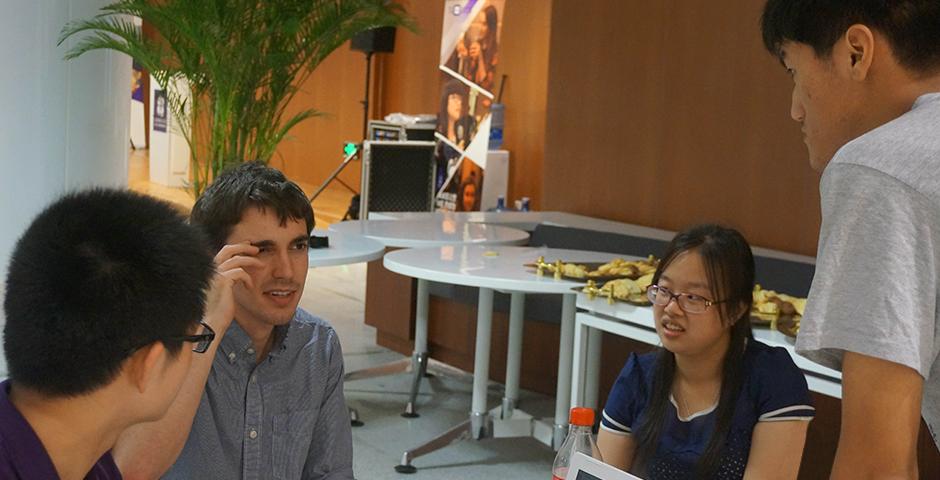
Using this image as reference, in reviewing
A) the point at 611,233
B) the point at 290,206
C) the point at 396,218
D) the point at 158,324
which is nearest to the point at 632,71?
the point at 611,233

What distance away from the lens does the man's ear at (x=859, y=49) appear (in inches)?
43.7

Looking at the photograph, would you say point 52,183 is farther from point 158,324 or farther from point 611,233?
point 158,324

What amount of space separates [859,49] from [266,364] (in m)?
1.19

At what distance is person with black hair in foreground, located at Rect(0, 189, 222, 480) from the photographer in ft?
3.73

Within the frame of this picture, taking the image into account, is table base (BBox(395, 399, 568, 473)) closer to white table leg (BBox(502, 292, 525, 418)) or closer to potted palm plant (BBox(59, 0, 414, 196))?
white table leg (BBox(502, 292, 525, 418))

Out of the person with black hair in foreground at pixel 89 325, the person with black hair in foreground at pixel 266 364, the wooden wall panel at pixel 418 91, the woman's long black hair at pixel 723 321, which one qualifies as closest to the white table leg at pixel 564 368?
the woman's long black hair at pixel 723 321

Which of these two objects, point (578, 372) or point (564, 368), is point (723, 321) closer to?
point (578, 372)

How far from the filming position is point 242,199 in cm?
200

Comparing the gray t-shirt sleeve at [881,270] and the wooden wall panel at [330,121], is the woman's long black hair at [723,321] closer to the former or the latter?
the gray t-shirt sleeve at [881,270]

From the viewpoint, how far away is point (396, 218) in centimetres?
604

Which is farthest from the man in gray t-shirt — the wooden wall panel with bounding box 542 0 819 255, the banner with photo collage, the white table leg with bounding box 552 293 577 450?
the banner with photo collage

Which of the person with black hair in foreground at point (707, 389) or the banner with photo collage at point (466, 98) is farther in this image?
the banner with photo collage at point (466, 98)

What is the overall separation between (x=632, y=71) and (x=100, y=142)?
8.62ft

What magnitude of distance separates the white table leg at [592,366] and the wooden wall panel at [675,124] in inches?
54.8
